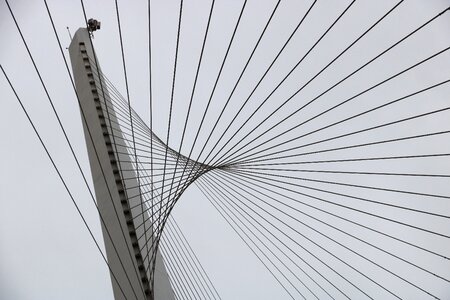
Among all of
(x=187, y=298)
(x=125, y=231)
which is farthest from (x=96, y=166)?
(x=187, y=298)

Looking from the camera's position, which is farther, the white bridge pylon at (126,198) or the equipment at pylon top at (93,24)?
the equipment at pylon top at (93,24)

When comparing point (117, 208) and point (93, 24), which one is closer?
point (117, 208)

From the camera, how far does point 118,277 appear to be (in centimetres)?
689

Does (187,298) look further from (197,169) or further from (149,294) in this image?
(197,169)

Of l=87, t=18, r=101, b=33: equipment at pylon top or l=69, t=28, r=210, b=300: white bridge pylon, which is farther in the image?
l=87, t=18, r=101, b=33: equipment at pylon top

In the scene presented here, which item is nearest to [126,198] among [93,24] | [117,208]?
[117,208]

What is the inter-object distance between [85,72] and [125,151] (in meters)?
2.25

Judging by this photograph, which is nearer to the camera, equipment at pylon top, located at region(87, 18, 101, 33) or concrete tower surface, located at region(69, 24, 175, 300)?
concrete tower surface, located at region(69, 24, 175, 300)

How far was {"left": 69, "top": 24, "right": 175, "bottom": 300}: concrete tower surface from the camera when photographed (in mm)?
6238

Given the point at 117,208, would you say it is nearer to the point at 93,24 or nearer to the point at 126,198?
the point at 126,198

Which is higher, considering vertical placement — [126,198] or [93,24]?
[93,24]

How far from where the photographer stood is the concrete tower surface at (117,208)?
20.5 feet

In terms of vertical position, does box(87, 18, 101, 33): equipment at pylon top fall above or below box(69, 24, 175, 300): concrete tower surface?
above

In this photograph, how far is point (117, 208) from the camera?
6891 millimetres
